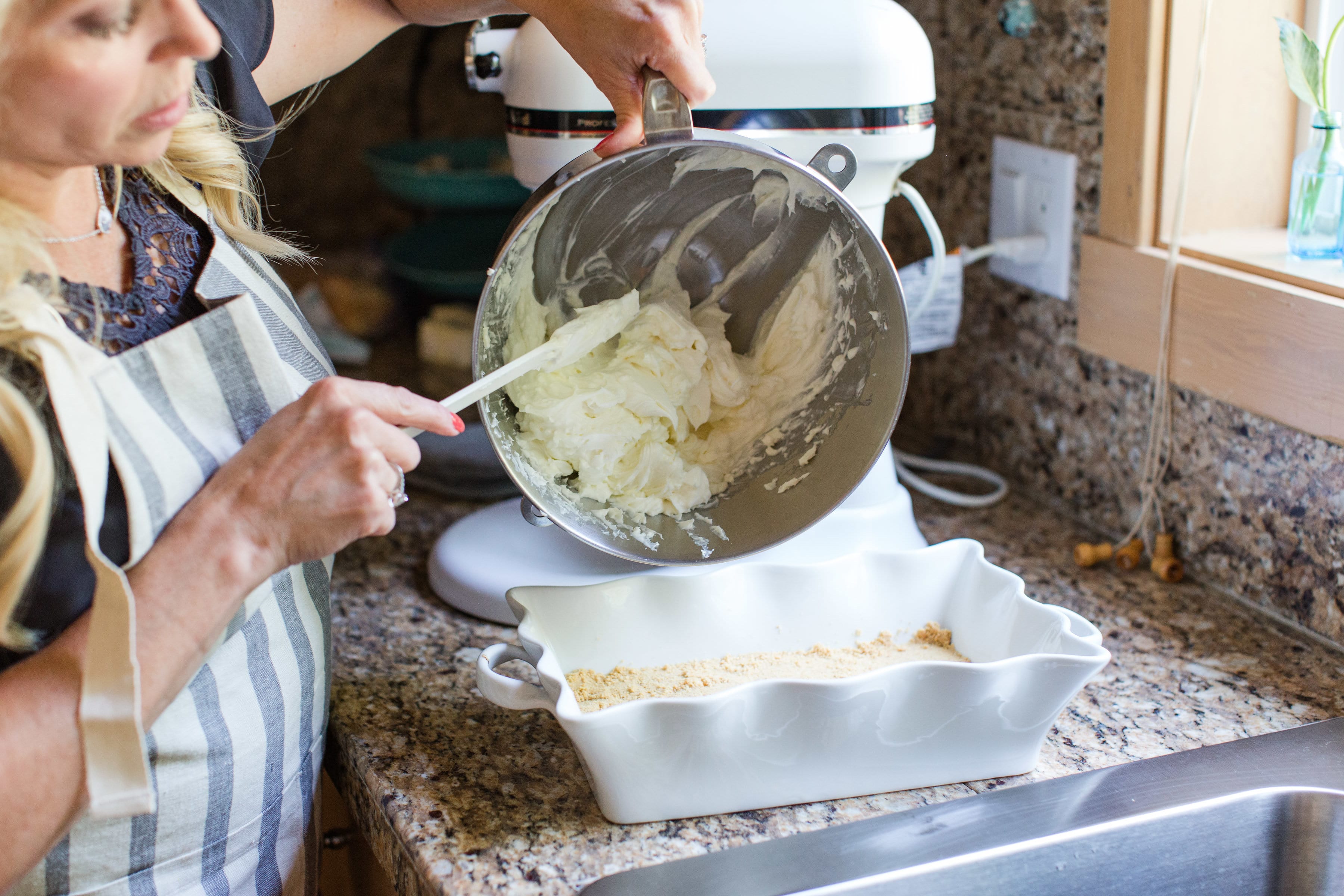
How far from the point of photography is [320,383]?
2.01 ft

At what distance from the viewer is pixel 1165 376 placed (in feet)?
3.10

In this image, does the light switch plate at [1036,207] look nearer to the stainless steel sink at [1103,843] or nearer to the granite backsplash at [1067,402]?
the granite backsplash at [1067,402]

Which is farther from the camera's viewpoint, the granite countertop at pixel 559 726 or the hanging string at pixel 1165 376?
the hanging string at pixel 1165 376

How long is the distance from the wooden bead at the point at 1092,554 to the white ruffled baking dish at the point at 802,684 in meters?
0.22

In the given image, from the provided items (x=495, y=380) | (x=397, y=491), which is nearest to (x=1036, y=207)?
(x=495, y=380)

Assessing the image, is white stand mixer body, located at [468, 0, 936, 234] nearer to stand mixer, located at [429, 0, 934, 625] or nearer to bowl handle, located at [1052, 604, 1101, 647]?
stand mixer, located at [429, 0, 934, 625]

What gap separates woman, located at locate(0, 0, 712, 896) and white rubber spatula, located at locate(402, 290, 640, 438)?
0.06 metres

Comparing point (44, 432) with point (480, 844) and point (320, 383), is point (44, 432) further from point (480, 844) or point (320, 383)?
point (480, 844)

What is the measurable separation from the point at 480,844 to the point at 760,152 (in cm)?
43

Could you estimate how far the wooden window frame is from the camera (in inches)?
31.7

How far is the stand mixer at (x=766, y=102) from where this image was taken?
83 centimetres

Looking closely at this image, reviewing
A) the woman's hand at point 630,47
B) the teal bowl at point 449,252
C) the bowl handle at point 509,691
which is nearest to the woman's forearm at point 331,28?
the woman's hand at point 630,47

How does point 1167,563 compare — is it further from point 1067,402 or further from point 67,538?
point 67,538

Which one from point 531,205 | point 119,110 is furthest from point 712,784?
point 119,110
